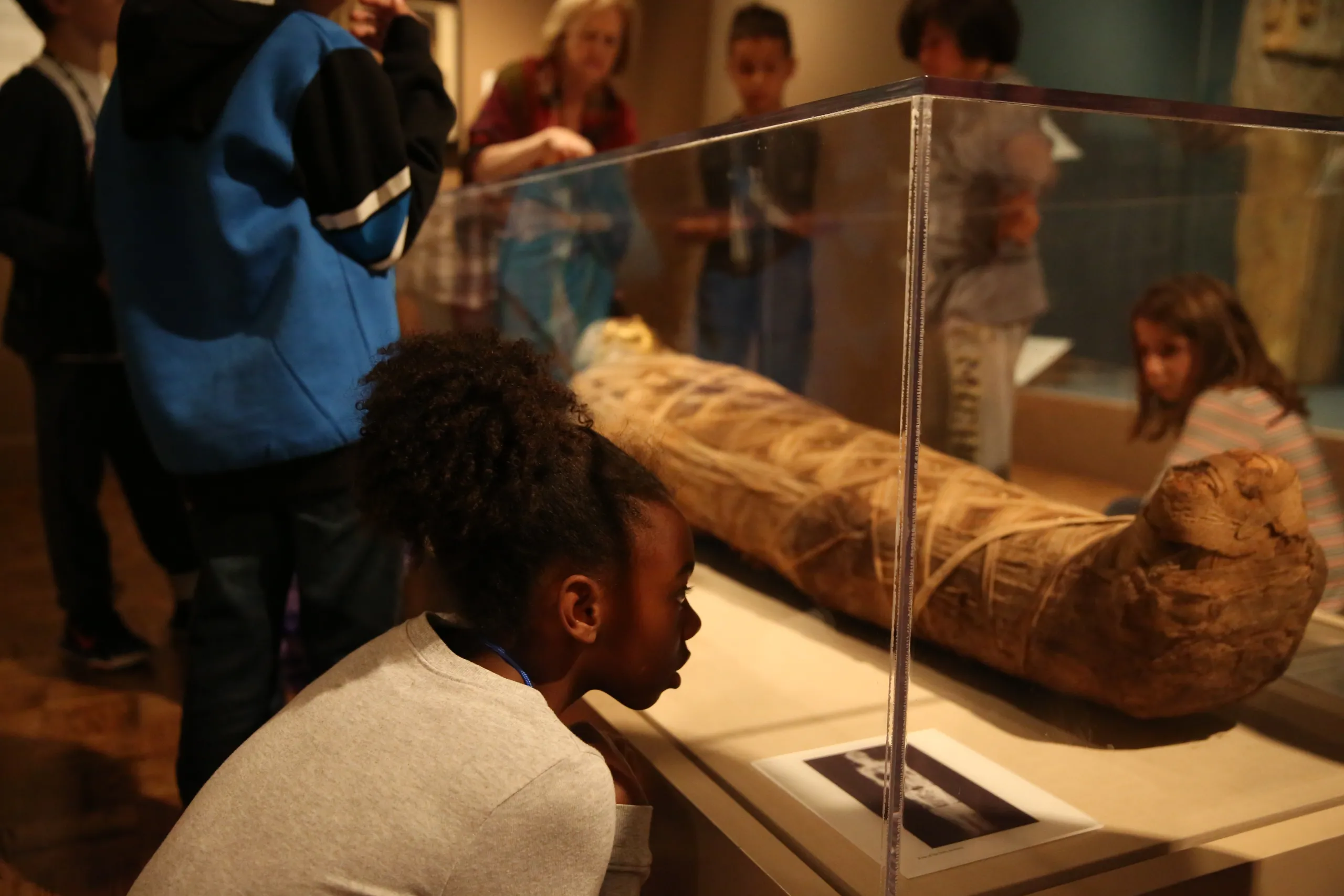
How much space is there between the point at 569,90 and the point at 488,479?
1.63 meters

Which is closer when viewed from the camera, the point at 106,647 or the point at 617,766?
the point at 617,766

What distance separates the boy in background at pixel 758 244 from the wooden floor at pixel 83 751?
0.55 meters

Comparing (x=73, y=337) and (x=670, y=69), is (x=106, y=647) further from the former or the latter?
(x=670, y=69)

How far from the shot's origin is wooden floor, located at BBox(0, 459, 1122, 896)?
141 cm

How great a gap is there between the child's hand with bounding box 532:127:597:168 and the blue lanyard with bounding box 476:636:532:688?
3.91 ft

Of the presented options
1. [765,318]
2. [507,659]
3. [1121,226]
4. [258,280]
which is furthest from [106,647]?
[1121,226]

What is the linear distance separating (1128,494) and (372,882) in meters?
1.14

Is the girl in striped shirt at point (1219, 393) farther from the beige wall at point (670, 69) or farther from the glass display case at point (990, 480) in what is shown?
the beige wall at point (670, 69)

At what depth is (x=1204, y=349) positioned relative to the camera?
1.60 metres

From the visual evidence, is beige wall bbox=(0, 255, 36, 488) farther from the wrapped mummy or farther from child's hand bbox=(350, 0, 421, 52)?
the wrapped mummy

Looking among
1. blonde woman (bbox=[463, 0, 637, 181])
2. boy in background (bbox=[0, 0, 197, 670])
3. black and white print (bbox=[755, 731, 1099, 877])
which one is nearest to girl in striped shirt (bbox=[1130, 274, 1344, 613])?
black and white print (bbox=[755, 731, 1099, 877])

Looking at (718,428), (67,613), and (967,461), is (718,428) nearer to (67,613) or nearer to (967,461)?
(967,461)

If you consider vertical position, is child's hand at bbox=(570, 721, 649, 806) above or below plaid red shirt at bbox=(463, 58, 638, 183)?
below

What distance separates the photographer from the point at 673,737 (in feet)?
4.09
